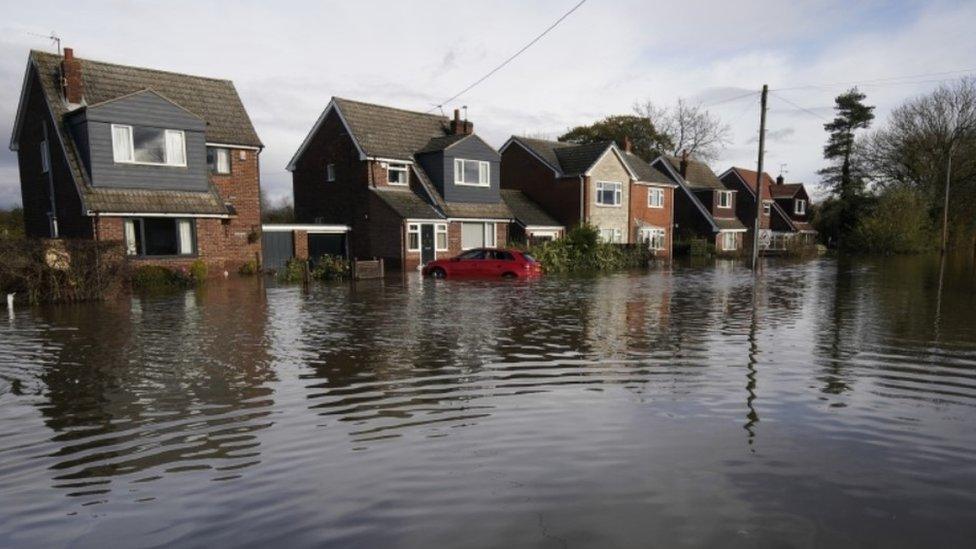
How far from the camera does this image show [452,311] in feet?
55.2

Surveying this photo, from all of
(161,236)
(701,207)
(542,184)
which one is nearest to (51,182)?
(161,236)

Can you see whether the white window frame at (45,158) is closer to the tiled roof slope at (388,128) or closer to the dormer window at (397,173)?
the tiled roof slope at (388,128)

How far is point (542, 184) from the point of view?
146 feet

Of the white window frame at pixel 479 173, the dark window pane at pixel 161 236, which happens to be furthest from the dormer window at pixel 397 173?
the dark window pane at pixel 161 236

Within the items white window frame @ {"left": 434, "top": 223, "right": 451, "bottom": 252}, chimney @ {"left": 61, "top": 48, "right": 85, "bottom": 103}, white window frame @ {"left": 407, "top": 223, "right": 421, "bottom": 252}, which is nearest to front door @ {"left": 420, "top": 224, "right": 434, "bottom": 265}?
white window frame @ {"left": 434, "top": 223, "right": 451, "bottom": 252}

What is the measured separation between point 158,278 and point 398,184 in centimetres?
1465

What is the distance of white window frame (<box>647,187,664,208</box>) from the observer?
4931cm

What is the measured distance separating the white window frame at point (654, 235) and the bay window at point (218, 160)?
30291 mm

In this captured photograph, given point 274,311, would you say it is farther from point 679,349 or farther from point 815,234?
point 815,234

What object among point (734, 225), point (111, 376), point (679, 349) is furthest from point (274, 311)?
point (734, 225)

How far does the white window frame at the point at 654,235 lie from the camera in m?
48.3

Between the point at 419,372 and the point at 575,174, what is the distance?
34503 mm

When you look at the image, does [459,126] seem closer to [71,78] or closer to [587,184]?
[587,184]

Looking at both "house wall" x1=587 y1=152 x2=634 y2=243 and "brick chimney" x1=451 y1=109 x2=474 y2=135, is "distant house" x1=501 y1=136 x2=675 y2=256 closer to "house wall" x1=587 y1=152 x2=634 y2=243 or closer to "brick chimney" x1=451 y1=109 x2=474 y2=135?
"house wall" x1=587 y1=152 x2=634 y2=243
